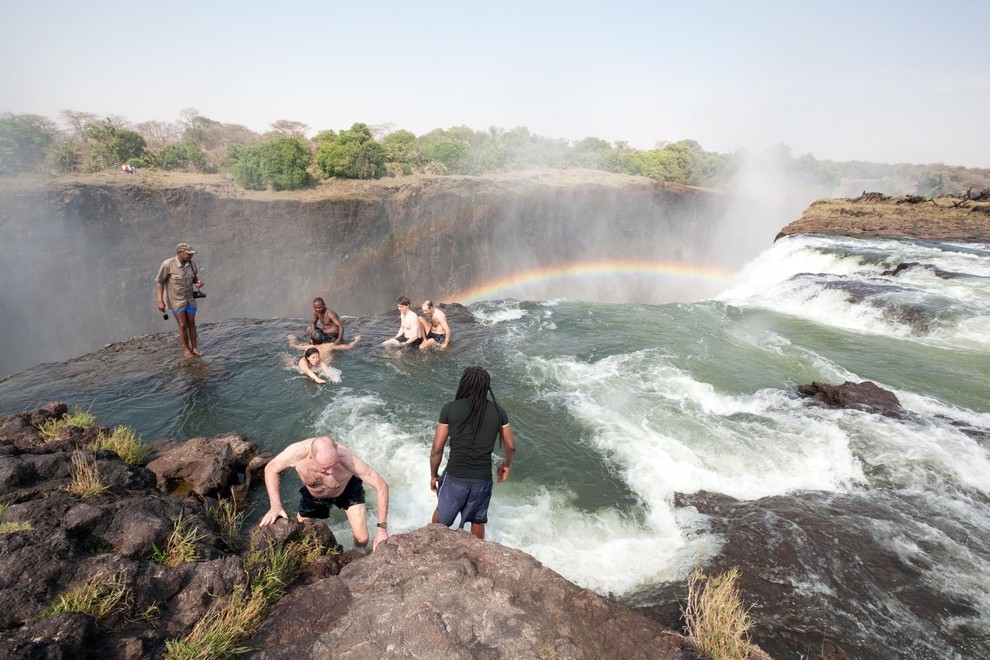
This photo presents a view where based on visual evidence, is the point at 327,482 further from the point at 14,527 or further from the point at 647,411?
the point at 647,411

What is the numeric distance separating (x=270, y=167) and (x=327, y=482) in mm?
22008

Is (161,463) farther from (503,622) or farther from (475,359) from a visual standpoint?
(475,359)

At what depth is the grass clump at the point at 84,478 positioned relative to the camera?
361 cm

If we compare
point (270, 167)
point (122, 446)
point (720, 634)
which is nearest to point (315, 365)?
point (122, 446)

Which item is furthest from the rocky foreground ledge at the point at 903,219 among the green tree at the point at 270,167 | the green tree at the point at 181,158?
the green tree at the point at 181,158

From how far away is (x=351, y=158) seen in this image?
78.3 feet

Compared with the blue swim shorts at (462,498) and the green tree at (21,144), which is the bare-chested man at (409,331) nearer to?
the blue swim shorts at (462,498)

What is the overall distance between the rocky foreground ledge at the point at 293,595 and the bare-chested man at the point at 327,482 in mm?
347

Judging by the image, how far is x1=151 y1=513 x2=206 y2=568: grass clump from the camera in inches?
116

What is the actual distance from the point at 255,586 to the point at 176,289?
659 centimetres

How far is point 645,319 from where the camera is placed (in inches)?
515

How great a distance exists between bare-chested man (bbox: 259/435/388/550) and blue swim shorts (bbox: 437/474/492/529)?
1.51 feet

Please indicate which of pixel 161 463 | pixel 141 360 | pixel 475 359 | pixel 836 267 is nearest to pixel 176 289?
pixel 141 360

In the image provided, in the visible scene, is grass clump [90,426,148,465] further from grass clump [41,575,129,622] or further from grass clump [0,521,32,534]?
grass clump [41,575,129,622]
